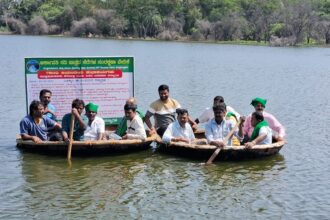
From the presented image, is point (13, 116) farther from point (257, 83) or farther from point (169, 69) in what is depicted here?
point (169, 69)

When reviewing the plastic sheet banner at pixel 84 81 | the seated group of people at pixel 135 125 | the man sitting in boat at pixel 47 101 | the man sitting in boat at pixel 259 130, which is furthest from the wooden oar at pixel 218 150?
the man sitting in boat at pixel 47 101

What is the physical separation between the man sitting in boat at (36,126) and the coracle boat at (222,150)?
90.1 inches

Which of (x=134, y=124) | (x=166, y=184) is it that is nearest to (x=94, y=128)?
(x=134, y=124)

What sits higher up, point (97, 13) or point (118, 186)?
point (97, 13)

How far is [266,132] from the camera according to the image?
11.5m

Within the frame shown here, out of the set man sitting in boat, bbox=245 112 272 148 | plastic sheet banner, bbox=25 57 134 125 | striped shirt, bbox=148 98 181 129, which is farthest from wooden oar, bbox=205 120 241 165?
plastic sheet banner, bbox=25 57 134 125

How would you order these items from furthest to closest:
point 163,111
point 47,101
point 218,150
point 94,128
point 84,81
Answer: point 84,81 < point 163,111 < point 47,101 < point 94,128 < point 218,150

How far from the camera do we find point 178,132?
11.8 m

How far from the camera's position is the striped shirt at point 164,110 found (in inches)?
489

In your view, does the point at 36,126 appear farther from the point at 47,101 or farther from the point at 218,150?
the point at 218,150

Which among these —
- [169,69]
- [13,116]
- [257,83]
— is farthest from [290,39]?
[13,116]

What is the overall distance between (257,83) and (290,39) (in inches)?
2126

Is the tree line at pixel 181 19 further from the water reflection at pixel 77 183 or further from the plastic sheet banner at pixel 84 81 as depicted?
the water reflection at pixel 77 183

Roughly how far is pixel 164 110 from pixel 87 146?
1928 mm
